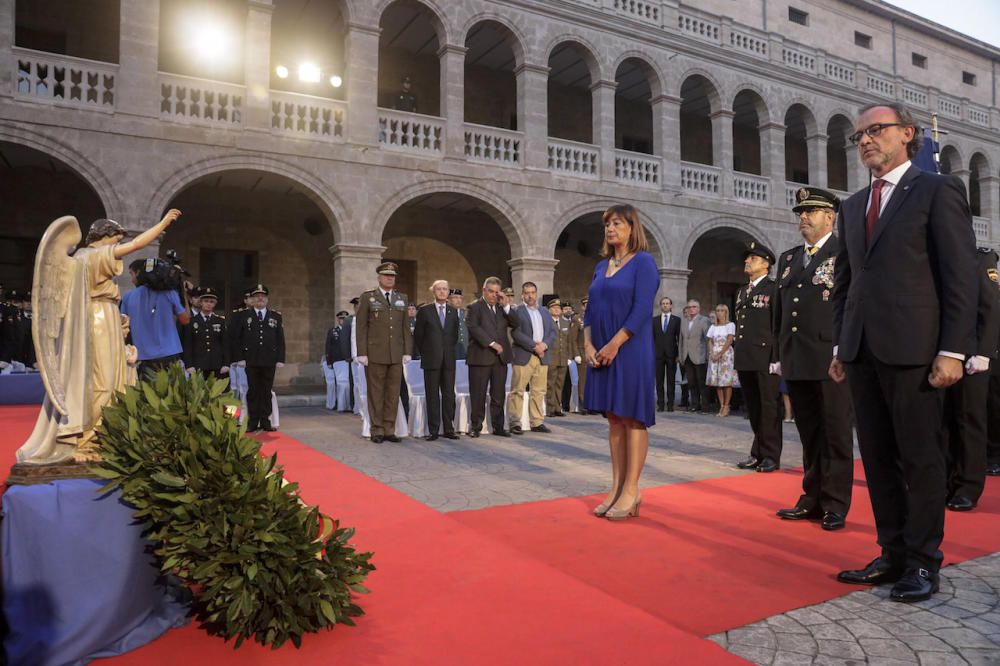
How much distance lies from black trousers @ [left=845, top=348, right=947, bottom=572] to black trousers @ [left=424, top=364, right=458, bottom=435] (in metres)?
5.45

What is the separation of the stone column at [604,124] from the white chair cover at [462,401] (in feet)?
27.0

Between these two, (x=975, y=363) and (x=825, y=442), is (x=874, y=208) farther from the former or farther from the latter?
(x=825, y=442)

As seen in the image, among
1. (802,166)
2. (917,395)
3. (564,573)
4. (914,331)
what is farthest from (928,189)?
(802,166)

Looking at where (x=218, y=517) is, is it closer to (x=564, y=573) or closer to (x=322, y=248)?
(x=564, y=573)

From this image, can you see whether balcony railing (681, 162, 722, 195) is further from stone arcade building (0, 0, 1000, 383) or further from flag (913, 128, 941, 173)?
flag (913, 128, 941, 173)

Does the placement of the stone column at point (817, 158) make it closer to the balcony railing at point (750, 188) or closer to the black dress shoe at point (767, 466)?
the balcony railing at point (750, 188)

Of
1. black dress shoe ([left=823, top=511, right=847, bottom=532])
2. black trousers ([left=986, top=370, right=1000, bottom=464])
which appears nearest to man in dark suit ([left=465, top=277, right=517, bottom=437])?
black dress shoe ([left=823, top=511, right=847, bottom=532])

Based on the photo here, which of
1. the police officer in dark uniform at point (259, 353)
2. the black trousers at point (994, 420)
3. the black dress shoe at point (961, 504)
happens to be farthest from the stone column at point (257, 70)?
the black dress shoe at point (961, 504)

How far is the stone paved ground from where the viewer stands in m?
2.27

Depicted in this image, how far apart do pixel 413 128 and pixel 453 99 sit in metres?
1.06

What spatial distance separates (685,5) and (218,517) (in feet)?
58.0

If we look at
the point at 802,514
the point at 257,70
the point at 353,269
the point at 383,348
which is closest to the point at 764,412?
the point at 802,514

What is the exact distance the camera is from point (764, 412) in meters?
5.69

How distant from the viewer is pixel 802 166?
21.8m
